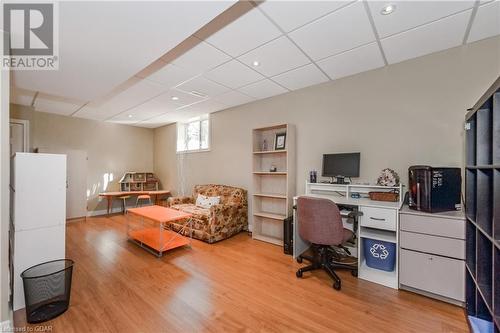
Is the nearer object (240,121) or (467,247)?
(467,247)

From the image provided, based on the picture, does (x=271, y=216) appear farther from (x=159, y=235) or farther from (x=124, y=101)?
(x=124, y=101)

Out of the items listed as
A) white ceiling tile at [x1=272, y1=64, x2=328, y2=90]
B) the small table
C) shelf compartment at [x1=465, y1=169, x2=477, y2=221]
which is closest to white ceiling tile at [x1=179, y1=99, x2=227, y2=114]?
white ceiling tile at [x1=272, y1=64, x2=328, y2=90]

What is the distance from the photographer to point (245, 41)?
87.4 inches

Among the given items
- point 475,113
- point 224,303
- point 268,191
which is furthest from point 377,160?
point 224,303

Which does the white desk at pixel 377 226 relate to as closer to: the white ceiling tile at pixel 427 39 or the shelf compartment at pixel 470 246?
the shelf compartment at pixel 470 246

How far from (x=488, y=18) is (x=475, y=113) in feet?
3.13

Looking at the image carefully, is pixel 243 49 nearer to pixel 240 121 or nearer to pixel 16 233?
pixel 240 121

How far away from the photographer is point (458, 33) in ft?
6.95

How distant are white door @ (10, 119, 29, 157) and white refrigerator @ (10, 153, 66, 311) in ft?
10.5

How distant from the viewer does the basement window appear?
17.5 ft

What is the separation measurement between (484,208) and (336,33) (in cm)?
193

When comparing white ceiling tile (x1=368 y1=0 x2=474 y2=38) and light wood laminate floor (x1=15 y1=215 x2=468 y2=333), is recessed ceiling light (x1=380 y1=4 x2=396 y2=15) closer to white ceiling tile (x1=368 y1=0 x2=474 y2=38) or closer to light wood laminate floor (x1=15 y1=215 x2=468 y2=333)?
white ceiling tile (x1=368 y1=0 x2=474 y2=38)

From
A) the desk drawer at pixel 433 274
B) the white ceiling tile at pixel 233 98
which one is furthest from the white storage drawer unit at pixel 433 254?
the white ceiling tile at pixel 233 98

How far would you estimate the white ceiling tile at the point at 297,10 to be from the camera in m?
1.72
